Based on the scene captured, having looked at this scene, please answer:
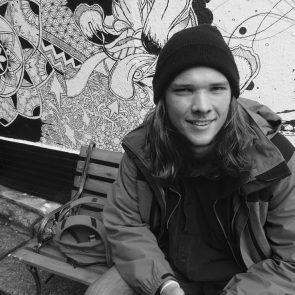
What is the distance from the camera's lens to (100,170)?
300cm

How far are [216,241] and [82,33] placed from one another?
7.00 feet

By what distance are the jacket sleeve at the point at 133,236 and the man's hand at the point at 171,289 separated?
3 cm

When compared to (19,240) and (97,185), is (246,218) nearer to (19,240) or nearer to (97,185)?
(97,185)

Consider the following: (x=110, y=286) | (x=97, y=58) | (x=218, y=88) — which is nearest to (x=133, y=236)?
(x=110, y=286)

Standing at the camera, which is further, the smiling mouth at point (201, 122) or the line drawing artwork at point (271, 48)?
the line drawing artwork at point (271, 48)

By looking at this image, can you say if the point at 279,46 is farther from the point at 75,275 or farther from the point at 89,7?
the point at 75,275

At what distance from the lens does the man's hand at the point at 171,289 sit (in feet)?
5.96

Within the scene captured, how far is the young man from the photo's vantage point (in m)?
1.70

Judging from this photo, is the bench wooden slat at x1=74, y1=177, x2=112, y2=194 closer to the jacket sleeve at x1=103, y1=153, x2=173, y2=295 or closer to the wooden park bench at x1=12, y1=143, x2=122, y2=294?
the wooden park bench at x1=12, y1=143, x2=122, y2=294

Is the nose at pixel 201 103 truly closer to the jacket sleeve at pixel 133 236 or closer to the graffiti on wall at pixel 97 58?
the jacket sleeve at pixel 133 236

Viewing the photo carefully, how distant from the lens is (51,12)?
3.30m

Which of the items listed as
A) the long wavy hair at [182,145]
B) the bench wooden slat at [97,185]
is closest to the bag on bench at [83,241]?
the bench wooden slat at [97,185]

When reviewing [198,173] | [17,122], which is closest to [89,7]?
[17,122]

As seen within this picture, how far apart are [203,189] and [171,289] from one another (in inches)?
20.0
